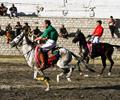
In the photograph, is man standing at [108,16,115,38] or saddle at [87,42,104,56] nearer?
saddle at [87,42,104,56]

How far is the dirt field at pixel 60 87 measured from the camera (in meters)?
16.8

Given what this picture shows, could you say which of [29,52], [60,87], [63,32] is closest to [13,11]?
[63,32]

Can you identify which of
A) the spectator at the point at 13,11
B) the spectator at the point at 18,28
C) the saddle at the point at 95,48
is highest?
the spectator at the point at 13,11

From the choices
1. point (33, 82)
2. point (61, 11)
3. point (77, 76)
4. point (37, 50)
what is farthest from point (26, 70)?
point (61, 11)

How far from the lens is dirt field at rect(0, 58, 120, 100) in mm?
16750

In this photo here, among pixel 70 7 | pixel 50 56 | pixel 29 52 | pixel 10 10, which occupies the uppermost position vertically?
pixel 29 52

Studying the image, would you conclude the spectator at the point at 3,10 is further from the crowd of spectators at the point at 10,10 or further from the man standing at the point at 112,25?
the man standing at the point at 112,25

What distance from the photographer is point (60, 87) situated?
1925 cm

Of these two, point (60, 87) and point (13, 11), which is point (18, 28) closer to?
point (13, 11)

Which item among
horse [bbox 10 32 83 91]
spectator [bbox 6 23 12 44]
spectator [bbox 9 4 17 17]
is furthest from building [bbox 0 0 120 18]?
horse [bbox 10 32 83 91]

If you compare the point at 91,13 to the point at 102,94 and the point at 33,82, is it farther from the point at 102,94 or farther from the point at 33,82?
the point at 102,94

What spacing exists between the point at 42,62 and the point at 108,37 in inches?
859

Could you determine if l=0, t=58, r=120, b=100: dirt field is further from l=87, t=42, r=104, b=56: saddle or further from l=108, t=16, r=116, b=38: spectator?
l=108, t=16, r=116, b=38: spectator

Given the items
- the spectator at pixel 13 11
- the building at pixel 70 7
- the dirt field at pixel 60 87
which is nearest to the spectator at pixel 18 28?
the spectator at pixel 13 11
